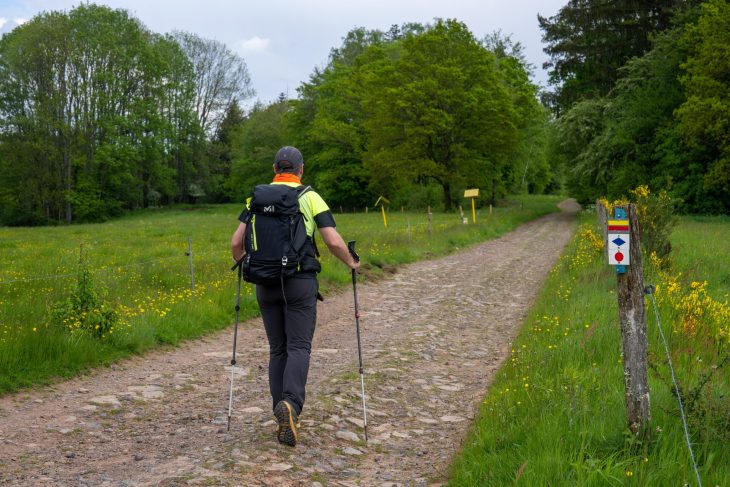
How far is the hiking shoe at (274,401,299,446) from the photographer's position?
5414 millimetres

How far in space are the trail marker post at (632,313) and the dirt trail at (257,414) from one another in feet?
5.22

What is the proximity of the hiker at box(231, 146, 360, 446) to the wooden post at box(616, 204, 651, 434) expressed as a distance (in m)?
2.30

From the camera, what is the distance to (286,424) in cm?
541

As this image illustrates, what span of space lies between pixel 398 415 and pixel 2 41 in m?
65.8

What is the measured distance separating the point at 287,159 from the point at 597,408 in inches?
136

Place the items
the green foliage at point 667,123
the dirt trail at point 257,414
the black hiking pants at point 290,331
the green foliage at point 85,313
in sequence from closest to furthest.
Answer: the dirt trail at point 257,414
the black hiking pants at point 290,331
the green foliage at point 85,313
the green foliage at point 667,123

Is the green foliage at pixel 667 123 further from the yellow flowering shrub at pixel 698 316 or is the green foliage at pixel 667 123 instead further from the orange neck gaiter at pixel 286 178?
the orange neck gaiter at pixel 286 178

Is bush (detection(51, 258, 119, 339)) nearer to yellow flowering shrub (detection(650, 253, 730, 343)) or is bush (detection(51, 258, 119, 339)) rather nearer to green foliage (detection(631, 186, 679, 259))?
yellow flowering shrub (detection(650, 253, 730, 343))

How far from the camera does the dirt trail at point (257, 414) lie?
5.03m

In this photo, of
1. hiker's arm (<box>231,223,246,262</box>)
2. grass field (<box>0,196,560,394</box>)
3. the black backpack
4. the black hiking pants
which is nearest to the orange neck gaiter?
the black backpack

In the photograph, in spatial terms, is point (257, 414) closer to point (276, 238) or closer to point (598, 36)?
point (276, 238)

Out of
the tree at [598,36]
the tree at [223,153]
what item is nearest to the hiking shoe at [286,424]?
the tree at [598,36]

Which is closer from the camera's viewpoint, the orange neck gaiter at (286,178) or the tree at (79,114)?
the orange neck gaiter at (286,178)

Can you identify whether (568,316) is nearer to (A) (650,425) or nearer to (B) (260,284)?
(A) (650,425)
